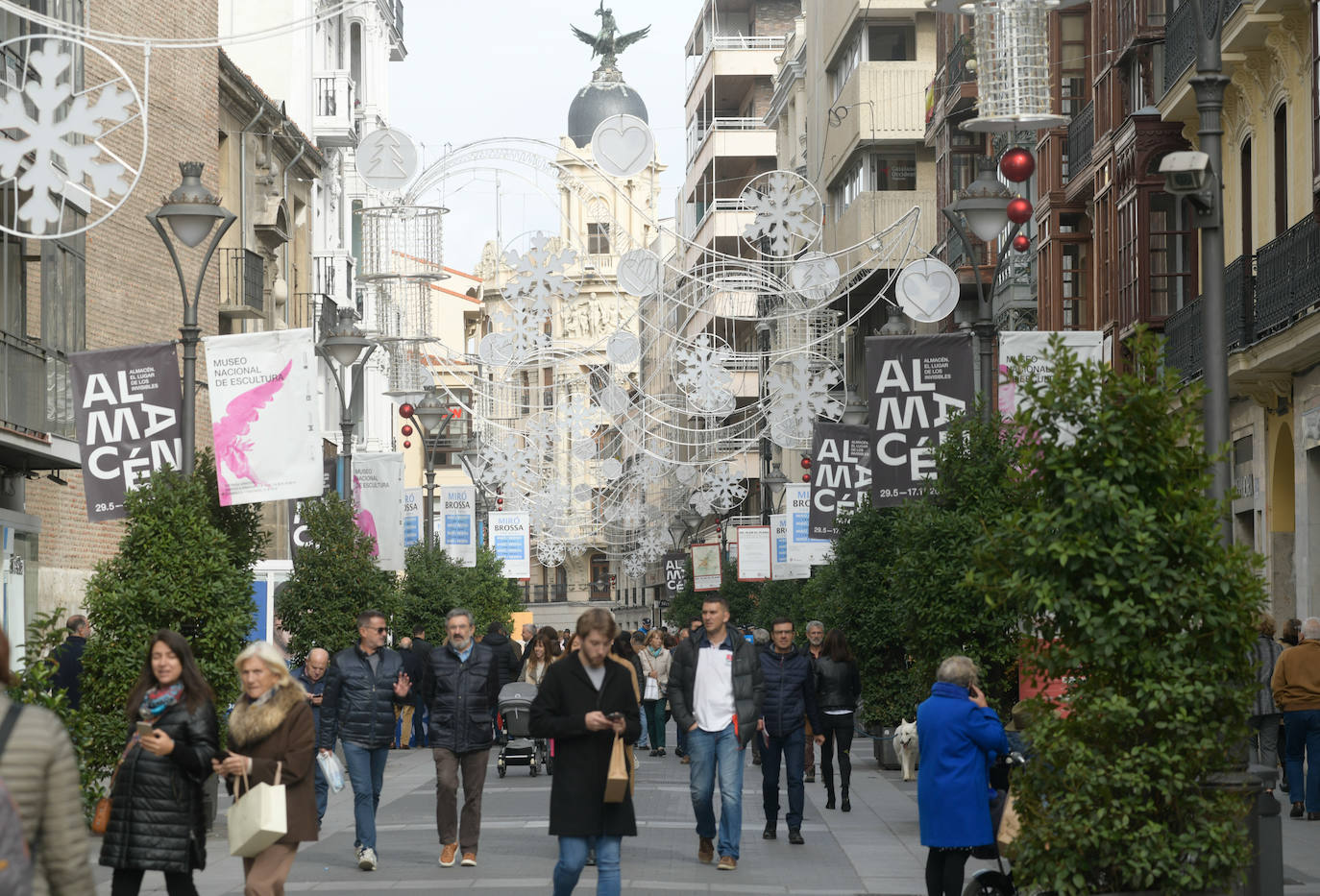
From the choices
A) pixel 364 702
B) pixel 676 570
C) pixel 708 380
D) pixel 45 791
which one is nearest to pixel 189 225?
pixel 364 702

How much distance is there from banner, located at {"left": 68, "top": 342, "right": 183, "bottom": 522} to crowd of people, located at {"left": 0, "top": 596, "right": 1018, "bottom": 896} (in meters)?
2.19

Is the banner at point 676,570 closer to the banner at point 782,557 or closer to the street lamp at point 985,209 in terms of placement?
the banner at point 782,557

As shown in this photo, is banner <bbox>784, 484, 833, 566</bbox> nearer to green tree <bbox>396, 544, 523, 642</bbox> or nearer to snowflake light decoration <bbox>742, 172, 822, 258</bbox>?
green tree <bbox>396, 544, 523, 642</bbox>

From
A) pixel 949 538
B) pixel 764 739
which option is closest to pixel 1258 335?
pixel 949 538

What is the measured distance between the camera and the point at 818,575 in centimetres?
3378

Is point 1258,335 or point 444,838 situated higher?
point 1258,335

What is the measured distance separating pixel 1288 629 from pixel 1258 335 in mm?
5832

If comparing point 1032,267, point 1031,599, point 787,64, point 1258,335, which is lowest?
point 1031,599

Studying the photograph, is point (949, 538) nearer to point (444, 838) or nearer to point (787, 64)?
point (444, 838)

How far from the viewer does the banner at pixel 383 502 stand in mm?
33875

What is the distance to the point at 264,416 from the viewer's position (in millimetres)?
19766

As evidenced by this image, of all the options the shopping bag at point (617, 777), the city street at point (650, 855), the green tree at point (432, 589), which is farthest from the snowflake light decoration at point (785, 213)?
the green tree at point (432, 589)

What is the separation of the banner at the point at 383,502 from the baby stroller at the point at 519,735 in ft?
22.1

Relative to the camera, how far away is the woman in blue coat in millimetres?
11242
